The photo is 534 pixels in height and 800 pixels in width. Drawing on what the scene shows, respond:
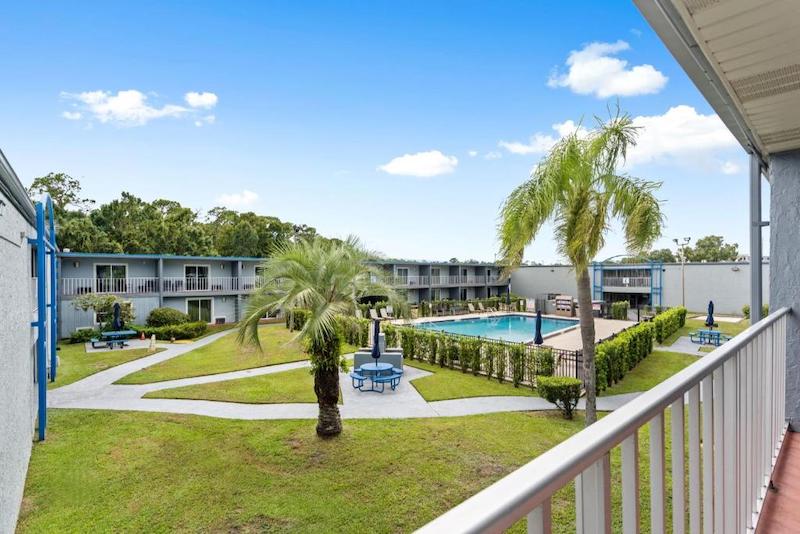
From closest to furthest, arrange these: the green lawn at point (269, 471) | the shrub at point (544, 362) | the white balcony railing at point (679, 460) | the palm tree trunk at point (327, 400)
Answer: the white balcony railing at point (679, 460), the green lawn at point (269, 471), the palm tree trunk at point (327, 400), the shrub at point (544, 362)

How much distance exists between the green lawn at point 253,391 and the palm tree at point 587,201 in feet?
21.6

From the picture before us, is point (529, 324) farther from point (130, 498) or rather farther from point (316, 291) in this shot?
point (130, 498)

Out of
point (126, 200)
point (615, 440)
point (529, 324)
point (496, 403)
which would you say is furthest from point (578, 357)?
point (126, 200)

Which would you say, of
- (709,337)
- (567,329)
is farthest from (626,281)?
(709,337)

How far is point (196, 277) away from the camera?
80.5ft

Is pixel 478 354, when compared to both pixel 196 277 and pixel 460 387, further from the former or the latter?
pixel 196 277

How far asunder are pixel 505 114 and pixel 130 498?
2817 cm

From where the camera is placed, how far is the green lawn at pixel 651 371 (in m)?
11.5

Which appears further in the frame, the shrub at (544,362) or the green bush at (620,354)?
the shrub at (544,362)

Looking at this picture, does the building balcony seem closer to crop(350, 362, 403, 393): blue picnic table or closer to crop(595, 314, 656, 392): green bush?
crop(350, 362, 403, 393): blue picnic table

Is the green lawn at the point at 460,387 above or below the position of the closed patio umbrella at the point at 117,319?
below

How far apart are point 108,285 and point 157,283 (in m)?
2.16

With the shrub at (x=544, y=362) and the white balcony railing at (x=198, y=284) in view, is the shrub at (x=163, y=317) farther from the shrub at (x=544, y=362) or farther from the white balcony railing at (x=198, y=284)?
the shrub at (x=544, y=362)

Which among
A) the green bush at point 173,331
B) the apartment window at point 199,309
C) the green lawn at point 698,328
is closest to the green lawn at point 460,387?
the green lawn at point 698,328
